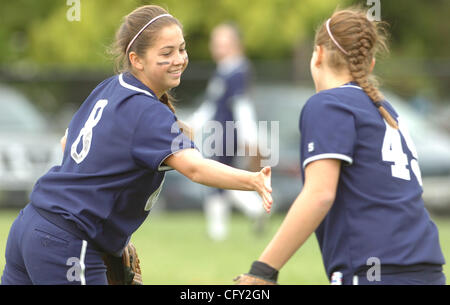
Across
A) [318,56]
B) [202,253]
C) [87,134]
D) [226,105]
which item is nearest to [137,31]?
[87,134]

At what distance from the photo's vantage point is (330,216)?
3.55m

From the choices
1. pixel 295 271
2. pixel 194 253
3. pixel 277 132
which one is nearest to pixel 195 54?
pixel 277 132

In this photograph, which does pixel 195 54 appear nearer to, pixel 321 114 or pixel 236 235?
pixel 236 235

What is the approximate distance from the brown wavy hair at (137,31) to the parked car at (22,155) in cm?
920

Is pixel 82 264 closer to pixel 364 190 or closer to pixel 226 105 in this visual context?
pixel 364 190

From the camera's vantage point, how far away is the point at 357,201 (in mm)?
3473

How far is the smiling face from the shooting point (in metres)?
3.65

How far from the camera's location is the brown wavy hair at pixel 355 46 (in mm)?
3645

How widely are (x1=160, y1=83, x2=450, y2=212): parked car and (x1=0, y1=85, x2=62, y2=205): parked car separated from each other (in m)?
2.05

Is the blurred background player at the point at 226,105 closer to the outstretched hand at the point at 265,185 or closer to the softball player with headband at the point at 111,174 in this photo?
the softball player with headband at the point at 111,174

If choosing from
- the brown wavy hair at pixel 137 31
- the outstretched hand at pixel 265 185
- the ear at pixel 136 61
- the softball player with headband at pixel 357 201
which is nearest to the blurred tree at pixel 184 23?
the brown wavy hair at pixel 137 31

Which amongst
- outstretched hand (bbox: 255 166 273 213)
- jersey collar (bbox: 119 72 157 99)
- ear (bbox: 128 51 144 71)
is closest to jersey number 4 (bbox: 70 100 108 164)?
jersey collar (bbox: 119 72 157 99)

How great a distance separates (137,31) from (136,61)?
140mm

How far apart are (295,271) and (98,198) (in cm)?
429
